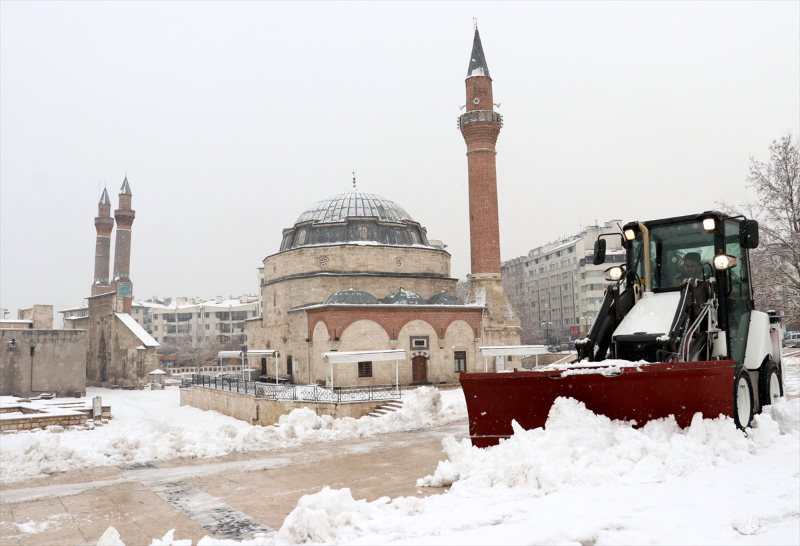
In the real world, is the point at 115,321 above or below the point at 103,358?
above

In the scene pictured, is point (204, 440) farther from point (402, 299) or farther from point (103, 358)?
point (103, 358)

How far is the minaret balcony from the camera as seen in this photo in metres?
30.3

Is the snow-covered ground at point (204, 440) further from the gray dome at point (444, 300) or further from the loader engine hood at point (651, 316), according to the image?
the gray dome at point (444, 300)

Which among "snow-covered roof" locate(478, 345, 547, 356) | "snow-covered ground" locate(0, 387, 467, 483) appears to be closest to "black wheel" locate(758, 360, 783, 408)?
"snow-covered ground" locate(0, 387, 467, 483)

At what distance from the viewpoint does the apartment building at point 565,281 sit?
5962cm

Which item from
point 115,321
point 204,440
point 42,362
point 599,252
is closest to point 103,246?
point 115,321

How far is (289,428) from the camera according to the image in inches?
393

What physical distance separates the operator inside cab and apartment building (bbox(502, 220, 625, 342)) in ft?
154

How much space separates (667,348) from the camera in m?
6.91

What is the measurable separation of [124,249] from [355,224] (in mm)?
24137

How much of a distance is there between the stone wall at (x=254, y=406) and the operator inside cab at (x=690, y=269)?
45.2 feet

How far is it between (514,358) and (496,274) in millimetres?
4379

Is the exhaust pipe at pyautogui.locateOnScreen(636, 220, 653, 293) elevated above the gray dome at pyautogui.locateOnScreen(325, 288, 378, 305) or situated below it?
below

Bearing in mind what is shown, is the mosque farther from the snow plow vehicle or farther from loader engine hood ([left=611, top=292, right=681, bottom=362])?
loader engine hood ([left=611, top=292, right=681, bottom=362])
